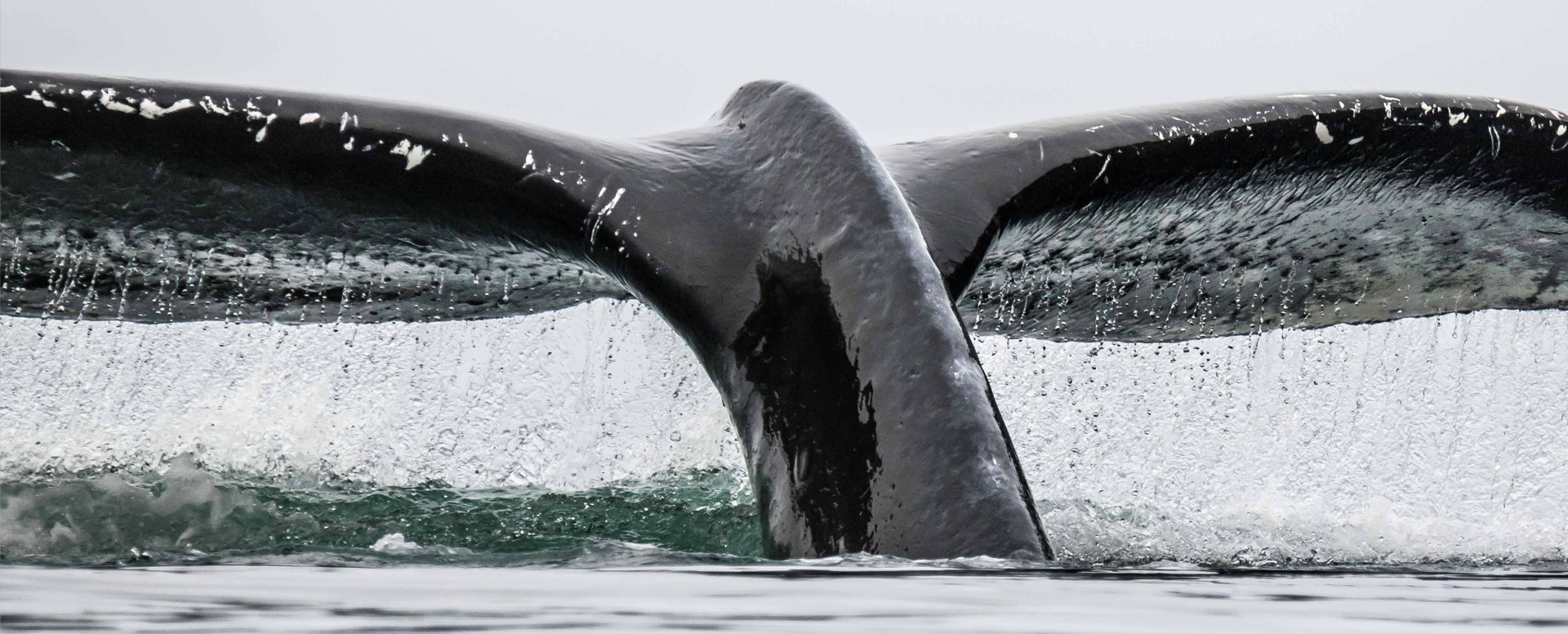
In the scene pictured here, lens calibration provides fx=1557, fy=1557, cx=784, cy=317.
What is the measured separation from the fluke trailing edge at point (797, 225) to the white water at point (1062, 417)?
47 centimetres

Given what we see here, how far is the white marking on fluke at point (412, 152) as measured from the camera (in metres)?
4.29

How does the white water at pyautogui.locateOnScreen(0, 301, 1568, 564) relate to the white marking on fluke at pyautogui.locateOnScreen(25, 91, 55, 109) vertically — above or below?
below

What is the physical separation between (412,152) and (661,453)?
3.01 meters

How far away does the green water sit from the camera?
521cm

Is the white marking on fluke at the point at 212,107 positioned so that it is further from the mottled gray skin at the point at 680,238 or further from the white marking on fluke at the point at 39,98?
the white marking on fluke at the point at 39,98

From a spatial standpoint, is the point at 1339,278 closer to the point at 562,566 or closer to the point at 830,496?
the point at 830,496

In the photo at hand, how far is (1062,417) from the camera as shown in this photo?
7621 mm

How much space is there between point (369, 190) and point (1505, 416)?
16.7ft

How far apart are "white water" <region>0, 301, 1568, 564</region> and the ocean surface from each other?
2cm

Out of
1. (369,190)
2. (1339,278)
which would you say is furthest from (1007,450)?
(1339,278)

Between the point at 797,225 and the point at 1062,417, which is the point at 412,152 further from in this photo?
the point at 1062,417

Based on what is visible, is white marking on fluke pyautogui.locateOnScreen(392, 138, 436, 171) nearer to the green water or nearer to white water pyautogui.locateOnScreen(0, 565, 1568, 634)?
the green water

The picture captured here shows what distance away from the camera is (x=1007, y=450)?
11.5 feet

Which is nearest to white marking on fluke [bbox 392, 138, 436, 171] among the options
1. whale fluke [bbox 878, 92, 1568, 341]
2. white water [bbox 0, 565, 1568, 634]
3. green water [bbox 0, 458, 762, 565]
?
green water [bbox 0, 458, 762, 565]
